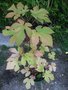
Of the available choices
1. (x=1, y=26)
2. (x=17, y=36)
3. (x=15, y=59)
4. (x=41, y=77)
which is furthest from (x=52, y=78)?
(x=1, y=26)

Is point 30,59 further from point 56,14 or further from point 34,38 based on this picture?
point 56,14

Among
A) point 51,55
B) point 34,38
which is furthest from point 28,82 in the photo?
point 34,38

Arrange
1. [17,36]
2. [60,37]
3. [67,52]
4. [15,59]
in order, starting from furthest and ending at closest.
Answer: [60,37] → [67,52] → [15,59] → [17,36]

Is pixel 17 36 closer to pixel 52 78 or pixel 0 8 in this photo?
pixel 52 78

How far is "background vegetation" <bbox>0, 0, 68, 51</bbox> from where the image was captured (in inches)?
117

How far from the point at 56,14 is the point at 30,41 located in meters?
1.28

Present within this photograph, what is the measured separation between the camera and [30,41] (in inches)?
78.2

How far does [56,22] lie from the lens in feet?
10.4

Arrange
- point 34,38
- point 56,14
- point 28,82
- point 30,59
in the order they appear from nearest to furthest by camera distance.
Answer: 1. point 34,38
2. point 30,59
3. point 28,82
4. point 56,14

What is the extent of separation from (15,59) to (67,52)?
0.78 meters

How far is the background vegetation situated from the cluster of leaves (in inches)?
20.1

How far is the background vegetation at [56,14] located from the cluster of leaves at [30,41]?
51 centimetres

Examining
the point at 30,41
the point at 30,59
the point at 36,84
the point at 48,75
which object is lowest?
the point at 36,84

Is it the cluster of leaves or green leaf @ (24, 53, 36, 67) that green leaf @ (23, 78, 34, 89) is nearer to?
the cluster of leaves
